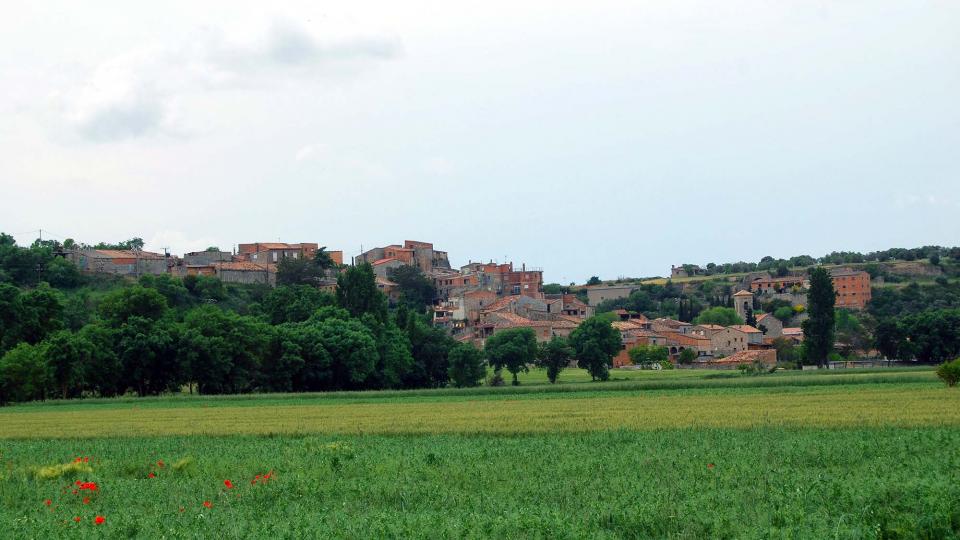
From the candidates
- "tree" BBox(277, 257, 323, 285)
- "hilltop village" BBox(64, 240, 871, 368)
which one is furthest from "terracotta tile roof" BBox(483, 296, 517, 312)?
"tree" BBox(277, 257, 323, 285)

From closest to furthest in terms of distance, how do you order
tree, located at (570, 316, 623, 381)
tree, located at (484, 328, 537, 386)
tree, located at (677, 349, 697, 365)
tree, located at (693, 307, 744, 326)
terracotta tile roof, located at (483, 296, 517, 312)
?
tree, located at (570, 316, 623, 381), tree, located at (484, 328, 537, 386), tree, located at (677, 349, 697, 365), terracotta tile roof, located at (483, 296, 517, 312), tree, located at (693, 307, 744, 326)

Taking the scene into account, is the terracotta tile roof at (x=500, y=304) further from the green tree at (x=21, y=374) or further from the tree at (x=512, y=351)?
the green tree at (x=21, y=374)

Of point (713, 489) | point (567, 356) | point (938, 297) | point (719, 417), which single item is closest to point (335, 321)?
point (567, 356)

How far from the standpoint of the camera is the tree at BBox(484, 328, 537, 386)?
3807 inches

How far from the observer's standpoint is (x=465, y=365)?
90.0 meters

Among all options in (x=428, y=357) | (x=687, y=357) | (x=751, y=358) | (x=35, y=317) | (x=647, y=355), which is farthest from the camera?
(x=687, y=357)

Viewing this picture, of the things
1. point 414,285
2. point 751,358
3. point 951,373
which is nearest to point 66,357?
point 951,373

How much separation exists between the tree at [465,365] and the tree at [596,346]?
27.6ft

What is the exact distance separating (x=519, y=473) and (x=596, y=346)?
213ft

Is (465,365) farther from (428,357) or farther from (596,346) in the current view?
(596,346)

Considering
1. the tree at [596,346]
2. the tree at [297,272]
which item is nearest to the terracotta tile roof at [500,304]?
the tree at [297,272]

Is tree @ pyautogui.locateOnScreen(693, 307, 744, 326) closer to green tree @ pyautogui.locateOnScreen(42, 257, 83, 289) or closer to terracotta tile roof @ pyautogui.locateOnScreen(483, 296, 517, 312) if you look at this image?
terracotta tile roof @ pyautogui.locateOnScreen(483, 296, 517, 312)

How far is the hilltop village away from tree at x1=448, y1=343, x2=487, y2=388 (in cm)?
2949

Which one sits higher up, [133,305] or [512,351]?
[133,305]
